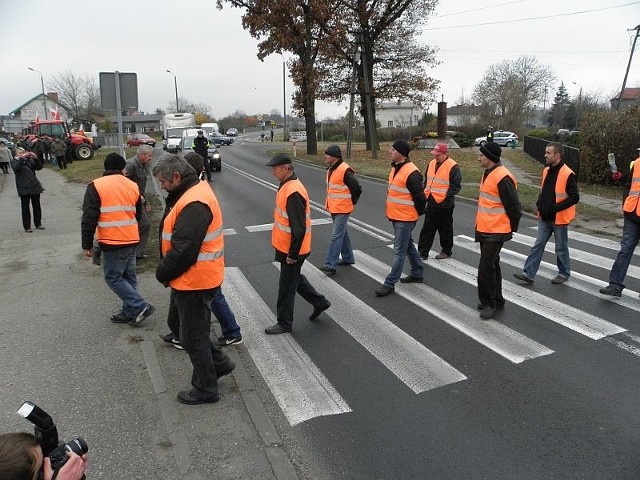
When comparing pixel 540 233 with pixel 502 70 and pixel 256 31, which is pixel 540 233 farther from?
pixel 502 70

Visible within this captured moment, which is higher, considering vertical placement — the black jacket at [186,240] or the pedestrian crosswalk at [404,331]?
the black jacket at [186,240]

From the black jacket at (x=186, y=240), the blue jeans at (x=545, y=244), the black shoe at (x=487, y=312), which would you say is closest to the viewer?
the black jacket at (x=186, y=240)

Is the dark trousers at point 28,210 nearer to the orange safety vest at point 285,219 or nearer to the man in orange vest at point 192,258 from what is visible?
the orange safety vest at point 285,219

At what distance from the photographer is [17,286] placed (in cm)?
711

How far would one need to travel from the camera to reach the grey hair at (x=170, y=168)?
3721mm

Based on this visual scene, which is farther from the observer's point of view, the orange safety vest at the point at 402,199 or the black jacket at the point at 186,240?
the orange safety vest at the point at 402,199

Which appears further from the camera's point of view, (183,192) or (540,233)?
(540,233)

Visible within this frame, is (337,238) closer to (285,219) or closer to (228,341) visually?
(285,219)

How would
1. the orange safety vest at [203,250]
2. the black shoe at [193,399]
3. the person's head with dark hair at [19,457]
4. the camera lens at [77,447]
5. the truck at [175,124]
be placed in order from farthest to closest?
1. the truck at [175,124]
2. the black shoe at [193,399]
3. the orange safety vest at [203,250]
4. the camera lens at [77,447]
5. the person's head with dark hair at [19,457]

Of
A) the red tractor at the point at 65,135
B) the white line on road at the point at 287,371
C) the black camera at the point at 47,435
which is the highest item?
the red tractor at the point at 65,135

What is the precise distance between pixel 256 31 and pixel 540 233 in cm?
2536

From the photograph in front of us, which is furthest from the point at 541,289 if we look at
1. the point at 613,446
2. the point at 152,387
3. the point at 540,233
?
the point at 152,387

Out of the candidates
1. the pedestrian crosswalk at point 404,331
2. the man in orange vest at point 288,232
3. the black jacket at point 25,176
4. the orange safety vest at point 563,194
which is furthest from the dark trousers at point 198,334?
the black jacket at point 25,176

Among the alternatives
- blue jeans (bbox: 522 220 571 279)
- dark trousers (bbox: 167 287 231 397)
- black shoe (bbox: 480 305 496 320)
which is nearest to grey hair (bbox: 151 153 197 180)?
dark trousers (bbox: 167 287 231 397)
